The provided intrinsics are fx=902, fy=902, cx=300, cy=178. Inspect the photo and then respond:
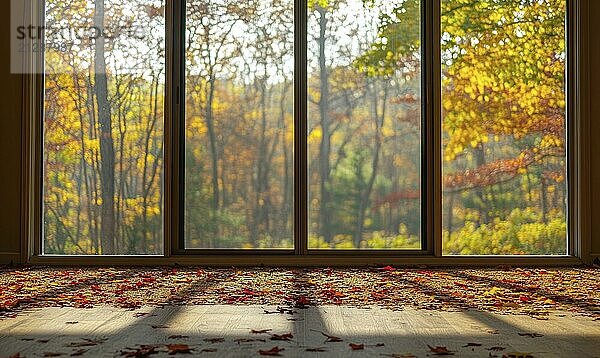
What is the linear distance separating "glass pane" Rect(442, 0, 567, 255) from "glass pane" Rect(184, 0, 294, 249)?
1.08 metres

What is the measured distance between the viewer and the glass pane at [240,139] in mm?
5949

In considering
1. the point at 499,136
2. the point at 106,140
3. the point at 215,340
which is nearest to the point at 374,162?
the point at 499,136

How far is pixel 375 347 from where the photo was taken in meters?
2.77

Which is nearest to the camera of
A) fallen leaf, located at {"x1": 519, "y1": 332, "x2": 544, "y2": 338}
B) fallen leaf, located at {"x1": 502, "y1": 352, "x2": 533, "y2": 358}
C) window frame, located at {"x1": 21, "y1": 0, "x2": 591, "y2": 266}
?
fallen leaf, located at {"x1": 502, "y1": 352, "x2": 533, "y2": 358}

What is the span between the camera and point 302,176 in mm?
5941

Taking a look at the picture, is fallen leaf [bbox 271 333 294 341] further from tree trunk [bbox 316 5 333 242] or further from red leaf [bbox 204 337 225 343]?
tree trunk [bbox 316 5 333 242]

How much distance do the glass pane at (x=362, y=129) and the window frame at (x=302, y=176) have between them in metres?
0.06

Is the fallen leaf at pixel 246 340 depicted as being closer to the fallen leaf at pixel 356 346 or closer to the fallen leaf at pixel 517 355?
the fallen leaf at pixel 356 346

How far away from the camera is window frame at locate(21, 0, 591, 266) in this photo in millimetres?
5922

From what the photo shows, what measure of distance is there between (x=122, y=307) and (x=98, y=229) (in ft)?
7.69

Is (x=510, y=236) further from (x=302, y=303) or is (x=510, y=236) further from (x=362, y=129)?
(x=302, y=303)

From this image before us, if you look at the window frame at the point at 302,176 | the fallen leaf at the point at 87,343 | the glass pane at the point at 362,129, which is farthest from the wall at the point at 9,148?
the fallen leaf at the point at 87,343

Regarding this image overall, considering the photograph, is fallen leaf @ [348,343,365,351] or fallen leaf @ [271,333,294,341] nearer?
fallen leaf @ [348,343,365,351]

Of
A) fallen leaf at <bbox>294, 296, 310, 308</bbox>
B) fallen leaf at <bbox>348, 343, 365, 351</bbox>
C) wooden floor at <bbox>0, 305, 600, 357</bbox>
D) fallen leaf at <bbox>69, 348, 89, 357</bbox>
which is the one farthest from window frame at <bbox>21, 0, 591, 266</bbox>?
fallen leaf at <bbox>69, 348, 89, 357</bbox>
